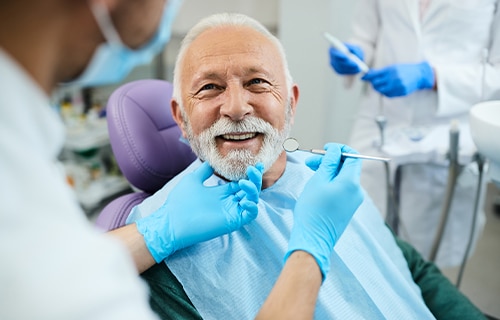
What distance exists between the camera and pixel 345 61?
1765 mm

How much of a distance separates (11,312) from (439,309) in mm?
1173

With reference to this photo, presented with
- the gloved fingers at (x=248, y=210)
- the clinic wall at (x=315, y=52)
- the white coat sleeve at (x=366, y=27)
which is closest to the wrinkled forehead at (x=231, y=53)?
the gloved fingers at (x=248, y=210)

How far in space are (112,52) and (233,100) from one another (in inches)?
22.2

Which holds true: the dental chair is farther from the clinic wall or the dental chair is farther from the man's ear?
the clinic wall

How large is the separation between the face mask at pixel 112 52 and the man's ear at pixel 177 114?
0.62 meters

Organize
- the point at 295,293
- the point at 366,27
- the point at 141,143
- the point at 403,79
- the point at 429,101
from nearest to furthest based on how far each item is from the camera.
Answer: the point at 295,293 → the point at 141,143 → the point at 403,79 → the point at 429,101 → the point at 366,27

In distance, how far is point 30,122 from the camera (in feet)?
1.69

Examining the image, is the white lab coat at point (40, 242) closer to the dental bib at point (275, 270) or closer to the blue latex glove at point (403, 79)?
the dental bib at point (275, 270)

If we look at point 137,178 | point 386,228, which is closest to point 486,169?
point 386,228

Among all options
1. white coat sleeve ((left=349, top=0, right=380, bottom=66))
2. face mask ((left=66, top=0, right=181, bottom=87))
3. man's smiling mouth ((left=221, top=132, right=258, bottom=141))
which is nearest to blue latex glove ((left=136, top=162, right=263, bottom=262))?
man's smiling mouth ((left=221, top=132, right=258, bottom=141))

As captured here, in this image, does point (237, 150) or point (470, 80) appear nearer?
point (237, 150)

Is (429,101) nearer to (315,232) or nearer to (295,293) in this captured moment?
(315,232)

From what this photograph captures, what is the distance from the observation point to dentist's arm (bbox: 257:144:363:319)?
2.65 feet

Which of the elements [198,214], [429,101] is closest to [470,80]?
[429,101]
